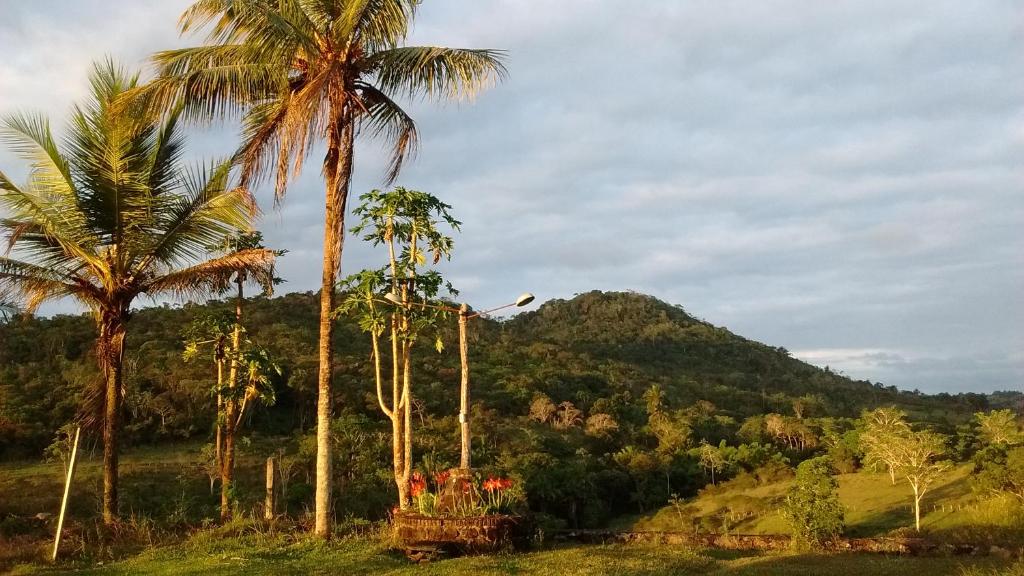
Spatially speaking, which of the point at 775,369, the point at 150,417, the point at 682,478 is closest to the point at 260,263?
the point at 150,417

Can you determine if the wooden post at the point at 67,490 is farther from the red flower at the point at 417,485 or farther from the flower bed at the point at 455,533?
the red flower at the point at 417,485

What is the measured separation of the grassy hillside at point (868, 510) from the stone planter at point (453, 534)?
12.9 m

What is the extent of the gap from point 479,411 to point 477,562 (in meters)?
29.6

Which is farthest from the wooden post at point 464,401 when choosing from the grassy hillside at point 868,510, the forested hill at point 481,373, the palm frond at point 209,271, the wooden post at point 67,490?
the forested hill at point 481,373

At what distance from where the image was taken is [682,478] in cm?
3894

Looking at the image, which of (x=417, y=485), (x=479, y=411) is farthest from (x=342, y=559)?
(x=479, y=411)

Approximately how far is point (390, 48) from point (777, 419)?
4111 cm

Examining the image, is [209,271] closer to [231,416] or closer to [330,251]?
[330,251]

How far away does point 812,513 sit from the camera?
Result: 1187cm

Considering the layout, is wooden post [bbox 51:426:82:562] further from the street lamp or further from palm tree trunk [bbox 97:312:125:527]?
the street lamp

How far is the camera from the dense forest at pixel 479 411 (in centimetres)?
2866

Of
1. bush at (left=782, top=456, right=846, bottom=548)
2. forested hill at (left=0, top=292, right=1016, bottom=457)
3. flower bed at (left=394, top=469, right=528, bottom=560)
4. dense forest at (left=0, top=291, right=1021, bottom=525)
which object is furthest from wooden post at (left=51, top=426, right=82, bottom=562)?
forested hill at (left=0, top=292, right=1016, bottom=457)

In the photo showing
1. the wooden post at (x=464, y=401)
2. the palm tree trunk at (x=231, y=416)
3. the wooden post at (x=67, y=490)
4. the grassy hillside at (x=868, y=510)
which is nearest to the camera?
the wooden post at (x=67, y=490)

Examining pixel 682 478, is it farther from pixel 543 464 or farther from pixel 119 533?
pixel 119 533
